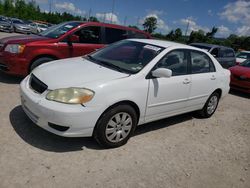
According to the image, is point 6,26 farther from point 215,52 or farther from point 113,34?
point 113,34

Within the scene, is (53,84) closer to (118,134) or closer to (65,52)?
(118,134)

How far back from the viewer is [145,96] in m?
3.80

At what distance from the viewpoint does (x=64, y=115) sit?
3.12 meters

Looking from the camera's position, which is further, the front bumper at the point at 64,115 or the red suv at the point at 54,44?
the red suv at the point at 54,44

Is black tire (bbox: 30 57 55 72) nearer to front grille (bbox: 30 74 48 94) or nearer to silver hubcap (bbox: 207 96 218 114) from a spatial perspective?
front grille (bbox: 30 74 48 94)

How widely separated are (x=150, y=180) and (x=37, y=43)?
4.20m

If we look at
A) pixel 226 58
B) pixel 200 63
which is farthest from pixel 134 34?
pixel 226 58

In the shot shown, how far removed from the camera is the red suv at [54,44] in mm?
5664

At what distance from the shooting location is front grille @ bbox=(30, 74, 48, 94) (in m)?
3.44

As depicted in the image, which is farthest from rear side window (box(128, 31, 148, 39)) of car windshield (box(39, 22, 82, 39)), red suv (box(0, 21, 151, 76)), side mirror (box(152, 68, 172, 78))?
side mirror (box(152, 68, 172, 78))

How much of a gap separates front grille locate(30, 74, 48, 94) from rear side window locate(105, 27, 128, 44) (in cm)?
345

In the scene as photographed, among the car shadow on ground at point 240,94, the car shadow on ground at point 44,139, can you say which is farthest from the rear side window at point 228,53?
the car shadow on ground at point 44,139

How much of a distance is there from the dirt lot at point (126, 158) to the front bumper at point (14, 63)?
0.98 metres

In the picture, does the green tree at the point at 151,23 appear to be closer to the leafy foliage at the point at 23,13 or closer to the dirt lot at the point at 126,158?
the leafy foliage at the point at 23,13
